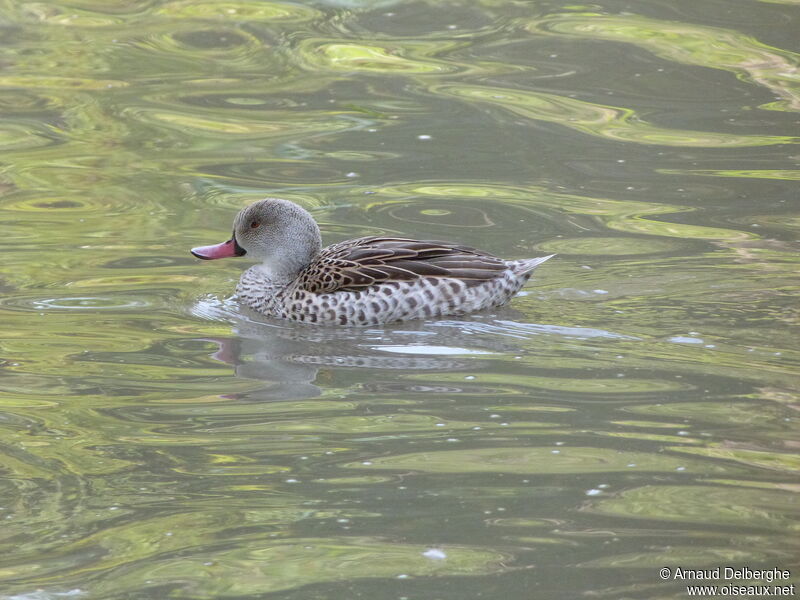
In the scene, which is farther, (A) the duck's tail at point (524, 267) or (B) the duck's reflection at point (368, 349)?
(A) the duck's tail at point (524, 267)

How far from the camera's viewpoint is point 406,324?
8141 mm

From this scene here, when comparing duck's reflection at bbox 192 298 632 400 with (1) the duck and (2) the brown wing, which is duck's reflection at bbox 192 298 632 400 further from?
(2) the brown wing

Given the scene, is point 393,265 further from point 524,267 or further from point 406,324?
point 524,267

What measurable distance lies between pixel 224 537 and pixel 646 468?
1.87 m

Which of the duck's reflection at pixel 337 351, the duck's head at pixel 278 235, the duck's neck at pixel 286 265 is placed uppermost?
the duck's head at pixel 278 235

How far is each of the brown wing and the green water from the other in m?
0.32

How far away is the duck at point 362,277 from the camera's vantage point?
8.16 metres

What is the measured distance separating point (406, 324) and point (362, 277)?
0.40 metres

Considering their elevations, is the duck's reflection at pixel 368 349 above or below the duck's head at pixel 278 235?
below

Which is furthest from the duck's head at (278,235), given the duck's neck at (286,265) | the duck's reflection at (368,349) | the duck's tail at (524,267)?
the duck's tail at (524,267)

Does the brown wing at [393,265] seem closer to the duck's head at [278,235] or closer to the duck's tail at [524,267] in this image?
the duck's tail at [524,267]

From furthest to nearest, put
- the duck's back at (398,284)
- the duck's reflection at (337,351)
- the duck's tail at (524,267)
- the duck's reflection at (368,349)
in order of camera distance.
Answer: the duck's tail at (524,267)
the duck's back at (398,284)
the duck's reflection at (337,351)
the duck's reflection at (368,349)

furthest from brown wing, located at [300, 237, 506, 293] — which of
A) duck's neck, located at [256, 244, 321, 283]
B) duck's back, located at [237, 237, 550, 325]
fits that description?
duck's neck, located at [256, 244, 321, 283]

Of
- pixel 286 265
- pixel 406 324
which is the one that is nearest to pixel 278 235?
pixel 286 265
